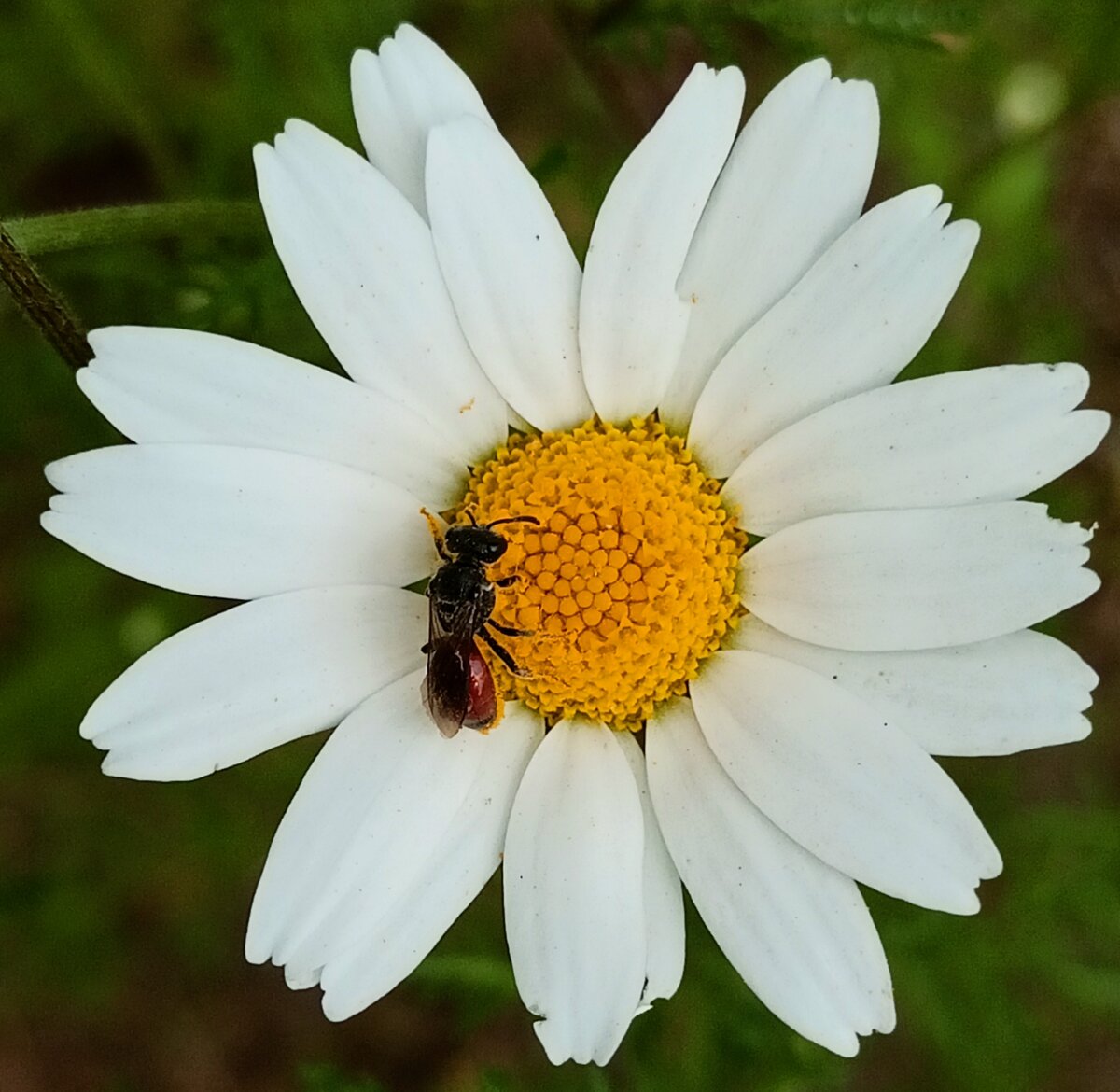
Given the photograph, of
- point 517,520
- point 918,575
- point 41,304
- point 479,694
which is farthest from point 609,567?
point 41,304

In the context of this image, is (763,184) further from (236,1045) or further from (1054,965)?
(236,1045)

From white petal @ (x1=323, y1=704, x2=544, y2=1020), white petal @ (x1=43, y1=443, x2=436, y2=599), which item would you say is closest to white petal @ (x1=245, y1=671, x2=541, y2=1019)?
white petal @ (x1=323, y1=704, x2=544, y2=1020)

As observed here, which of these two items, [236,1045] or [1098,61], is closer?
[1098,61]

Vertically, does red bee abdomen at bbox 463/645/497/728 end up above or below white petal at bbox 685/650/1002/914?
above

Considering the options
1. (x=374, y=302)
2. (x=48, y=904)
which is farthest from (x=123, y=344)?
(x=48, y=904)

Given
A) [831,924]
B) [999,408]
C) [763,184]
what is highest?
[763,184]

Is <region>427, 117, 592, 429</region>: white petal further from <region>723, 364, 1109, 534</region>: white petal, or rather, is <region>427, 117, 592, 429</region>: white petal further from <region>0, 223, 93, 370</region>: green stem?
<region>0, 223, 93, 370</region>: green stem

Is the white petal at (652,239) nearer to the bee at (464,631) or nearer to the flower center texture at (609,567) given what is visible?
the flower center texture at (609,567)
